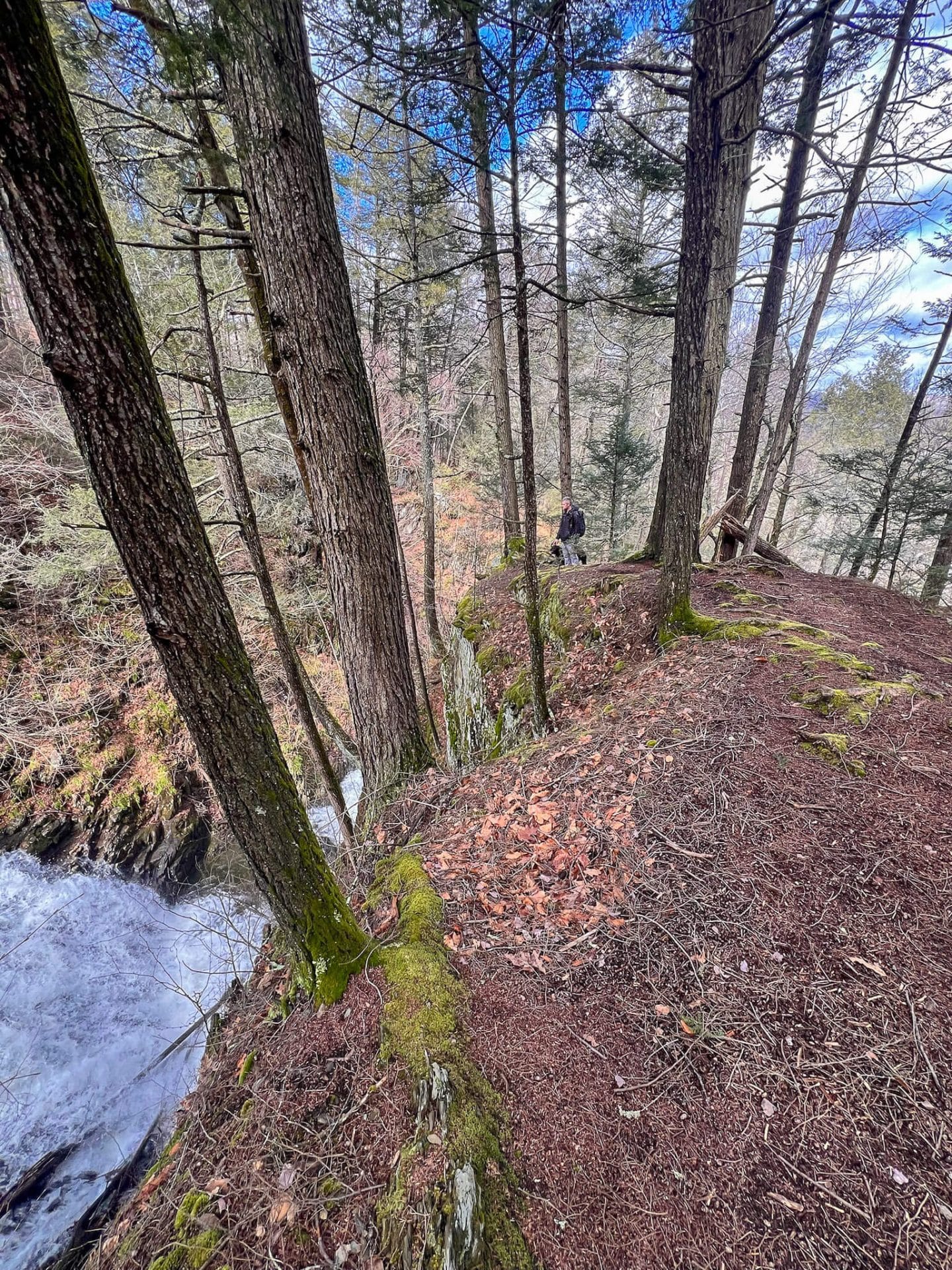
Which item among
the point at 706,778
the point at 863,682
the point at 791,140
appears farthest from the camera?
the point at 791,140

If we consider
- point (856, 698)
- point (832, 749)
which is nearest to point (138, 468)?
point (832, 749)

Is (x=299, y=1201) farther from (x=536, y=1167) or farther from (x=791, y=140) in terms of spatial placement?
(x=791, y=140)

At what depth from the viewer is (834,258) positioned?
6.50 metres

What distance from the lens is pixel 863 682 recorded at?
368 cm

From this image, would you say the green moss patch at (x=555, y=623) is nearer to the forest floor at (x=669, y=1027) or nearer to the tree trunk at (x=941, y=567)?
the forest floor at (x=669, y=1027)

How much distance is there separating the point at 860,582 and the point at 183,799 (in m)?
12.1

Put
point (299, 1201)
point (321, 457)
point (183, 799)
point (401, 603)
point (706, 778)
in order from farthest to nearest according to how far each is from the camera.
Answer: point (183, 799) < point (401, 603) < point (321, 457) < point (706, 778) < point (299, 1201)

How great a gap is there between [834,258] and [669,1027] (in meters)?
9.11

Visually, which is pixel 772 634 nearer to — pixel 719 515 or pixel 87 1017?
pixel 719 515

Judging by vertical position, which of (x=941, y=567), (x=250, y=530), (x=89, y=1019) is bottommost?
(x=89, y=1019)

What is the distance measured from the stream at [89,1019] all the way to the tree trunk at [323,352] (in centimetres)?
204

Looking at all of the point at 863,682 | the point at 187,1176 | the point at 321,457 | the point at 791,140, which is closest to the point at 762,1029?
the point at 187,1176

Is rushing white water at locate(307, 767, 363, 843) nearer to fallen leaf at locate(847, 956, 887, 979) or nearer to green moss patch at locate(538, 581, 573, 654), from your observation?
green moss patch at locate(538, 581, 573, 654)

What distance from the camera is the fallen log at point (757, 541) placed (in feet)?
27.3
